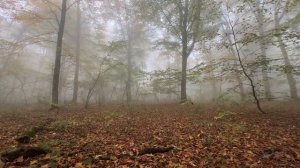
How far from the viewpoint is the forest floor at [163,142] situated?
5113 mm

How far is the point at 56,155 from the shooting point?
17.0 ft

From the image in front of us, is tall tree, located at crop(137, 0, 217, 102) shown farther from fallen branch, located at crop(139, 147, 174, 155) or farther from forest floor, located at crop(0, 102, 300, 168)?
fallen branch, located at crop(139, 147, 174, 155)

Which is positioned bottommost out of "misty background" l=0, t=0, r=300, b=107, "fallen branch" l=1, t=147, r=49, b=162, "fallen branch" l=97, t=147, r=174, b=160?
"fallen branch" l=97, t=147, r=174, b=160

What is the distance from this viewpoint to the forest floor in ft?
16.8

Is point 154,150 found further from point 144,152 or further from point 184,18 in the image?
point 184,18

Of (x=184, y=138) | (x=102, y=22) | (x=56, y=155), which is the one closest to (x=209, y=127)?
(x=184, y=138)

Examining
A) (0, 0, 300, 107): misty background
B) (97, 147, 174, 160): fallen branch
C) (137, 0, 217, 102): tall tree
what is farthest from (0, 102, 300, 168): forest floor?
(137, 0, 217, 102): tall tree

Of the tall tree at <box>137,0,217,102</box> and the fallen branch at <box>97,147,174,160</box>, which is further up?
the tall tree at <box>137,0,217,102</box>

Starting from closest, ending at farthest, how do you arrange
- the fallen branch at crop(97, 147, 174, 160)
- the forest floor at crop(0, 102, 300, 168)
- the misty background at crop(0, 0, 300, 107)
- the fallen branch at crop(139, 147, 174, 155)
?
the forest floor at crop(0, 102, 300, 168)
the fallen branch at crop(97, 147, 174, 160)
the fallen branch at crop(139, 147, 174, 155)
the misty background at crop(0, 0, 300, 107)

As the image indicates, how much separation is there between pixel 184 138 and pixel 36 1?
Answer: 1402 cm

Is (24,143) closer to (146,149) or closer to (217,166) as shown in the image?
(146,149)

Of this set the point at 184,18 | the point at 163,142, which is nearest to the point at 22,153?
the point at 163,142

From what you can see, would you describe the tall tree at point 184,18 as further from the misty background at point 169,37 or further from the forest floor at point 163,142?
the forest floor at point 163,142

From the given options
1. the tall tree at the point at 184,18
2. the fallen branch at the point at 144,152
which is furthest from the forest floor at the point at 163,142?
the tall tree at the point at 184,18
